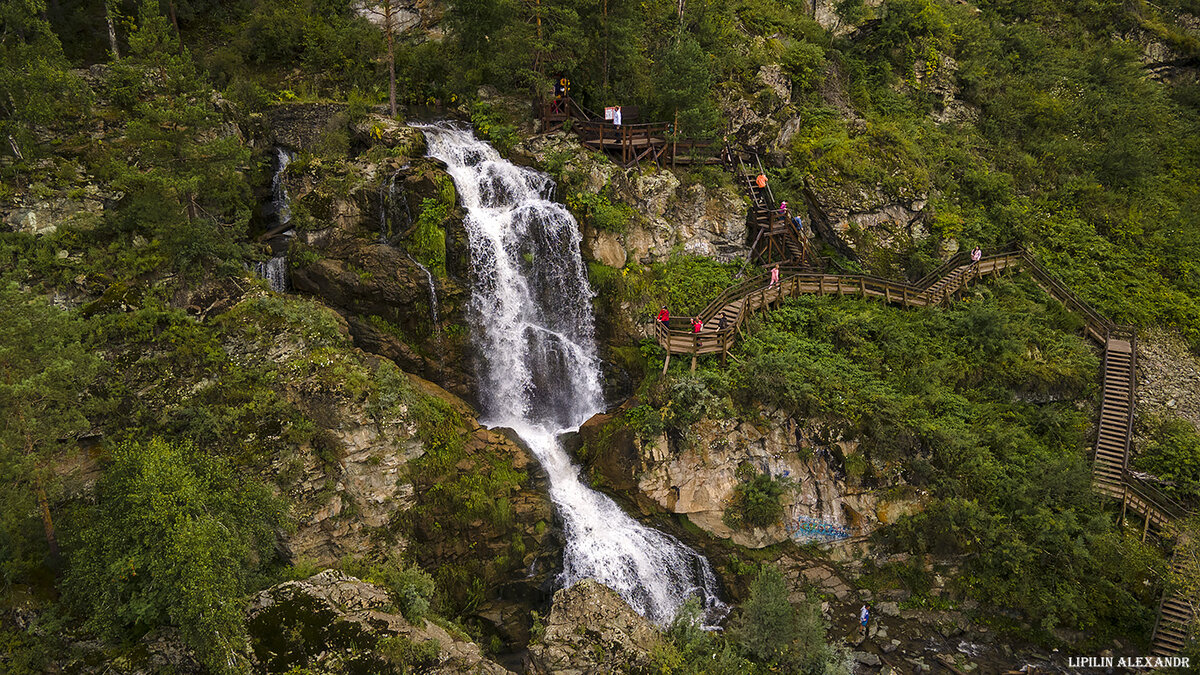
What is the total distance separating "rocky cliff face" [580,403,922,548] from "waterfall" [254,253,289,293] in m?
15.0

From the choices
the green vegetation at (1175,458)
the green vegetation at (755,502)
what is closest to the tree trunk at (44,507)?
the green vegetation at (755,502)

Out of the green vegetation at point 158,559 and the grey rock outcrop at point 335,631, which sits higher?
the green vegetation at point 158,559

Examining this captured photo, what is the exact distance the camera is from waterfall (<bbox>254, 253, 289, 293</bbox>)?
23.2 meters

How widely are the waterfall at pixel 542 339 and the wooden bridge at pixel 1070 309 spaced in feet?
13.4

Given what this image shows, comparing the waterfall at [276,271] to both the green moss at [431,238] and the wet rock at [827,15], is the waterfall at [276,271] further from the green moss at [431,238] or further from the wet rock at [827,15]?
the wet rock at [827,15]

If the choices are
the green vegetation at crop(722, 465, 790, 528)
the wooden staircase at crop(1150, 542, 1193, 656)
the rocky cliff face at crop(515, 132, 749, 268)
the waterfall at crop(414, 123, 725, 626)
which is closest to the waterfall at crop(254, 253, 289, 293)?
the waterfall at crop(414, 123, 725, 626)

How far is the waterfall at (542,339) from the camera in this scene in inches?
821

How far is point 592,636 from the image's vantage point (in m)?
16.3

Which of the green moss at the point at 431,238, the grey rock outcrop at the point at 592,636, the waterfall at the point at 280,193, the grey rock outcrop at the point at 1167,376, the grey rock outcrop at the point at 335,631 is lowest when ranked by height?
the grey rock outcrop at the point at 592,636

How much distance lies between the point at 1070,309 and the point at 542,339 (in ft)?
78.0

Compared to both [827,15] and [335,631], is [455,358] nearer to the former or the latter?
[335,631]

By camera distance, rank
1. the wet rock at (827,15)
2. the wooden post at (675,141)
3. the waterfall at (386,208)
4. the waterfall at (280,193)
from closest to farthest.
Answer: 1. the waterfall at (386,208)
2. the waterfall at (280,193)
3. the wooden post at (675,141)
4. the wet rock at (827,15)

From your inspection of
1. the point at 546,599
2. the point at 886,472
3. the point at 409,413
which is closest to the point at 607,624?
the point at 546,599

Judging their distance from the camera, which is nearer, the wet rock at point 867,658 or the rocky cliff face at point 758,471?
the wet rock at point 867,658
